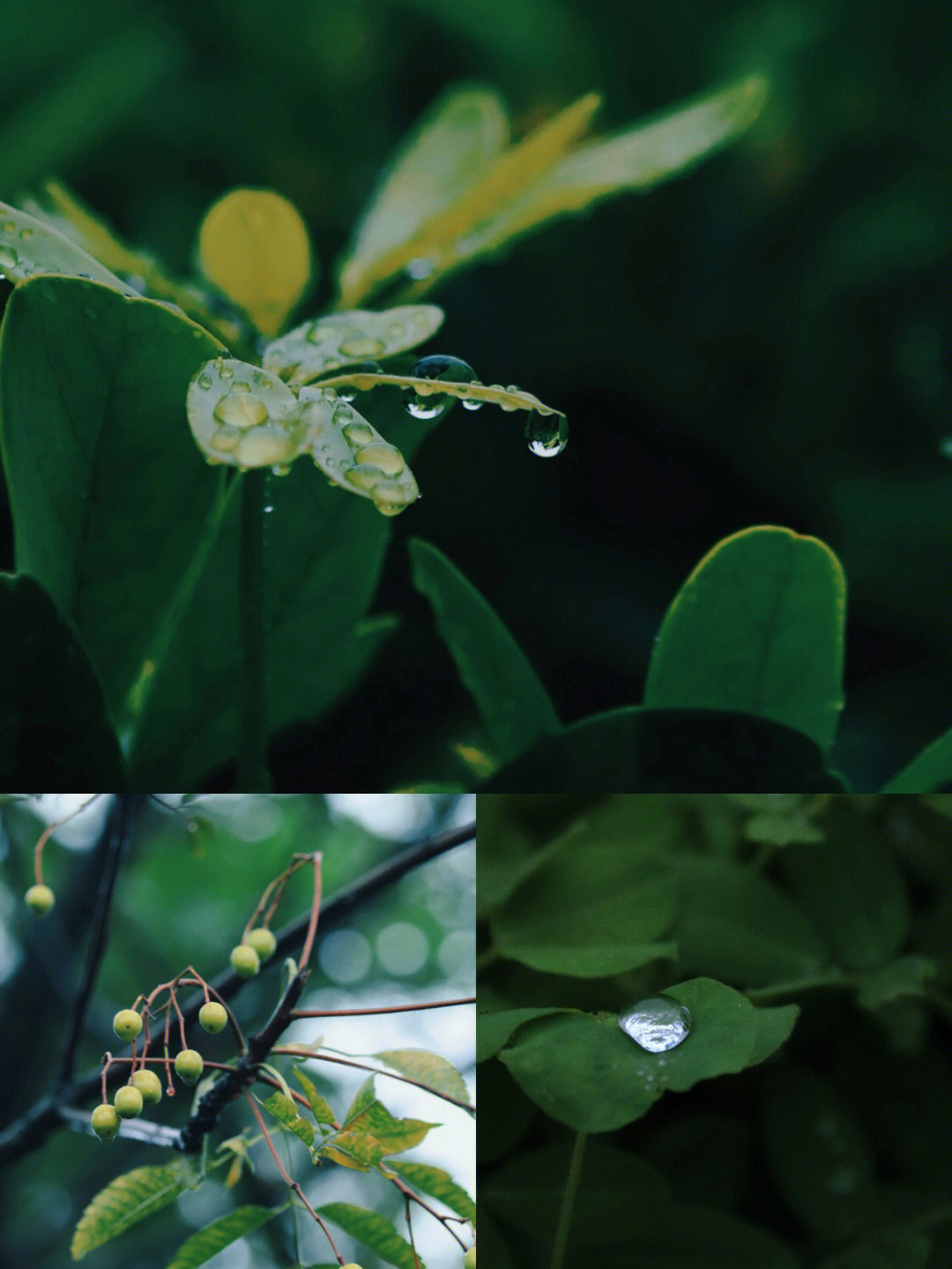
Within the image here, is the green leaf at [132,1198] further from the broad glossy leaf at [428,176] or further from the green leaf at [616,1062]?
the broad glossy leaf at [428,176]

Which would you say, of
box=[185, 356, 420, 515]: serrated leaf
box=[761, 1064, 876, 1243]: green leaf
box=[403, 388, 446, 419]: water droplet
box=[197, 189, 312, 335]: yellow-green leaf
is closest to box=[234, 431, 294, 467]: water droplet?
box=[185, 356, 420, 515]: serrated leaf

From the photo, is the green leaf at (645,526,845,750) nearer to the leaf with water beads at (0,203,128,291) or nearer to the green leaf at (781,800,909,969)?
the green leaf at (781,800,909,969)

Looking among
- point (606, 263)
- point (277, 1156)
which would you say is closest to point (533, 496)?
point (606, 263)

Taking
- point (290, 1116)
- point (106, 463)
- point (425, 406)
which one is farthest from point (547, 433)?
point (290, 1116)

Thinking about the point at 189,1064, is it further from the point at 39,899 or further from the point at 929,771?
the point at 929,771

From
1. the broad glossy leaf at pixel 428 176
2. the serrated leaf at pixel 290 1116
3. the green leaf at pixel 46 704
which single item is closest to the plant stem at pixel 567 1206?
the serrated leaf at pixel 290 1116

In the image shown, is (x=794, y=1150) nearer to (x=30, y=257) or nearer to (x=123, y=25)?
(x=30, y=257)
